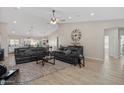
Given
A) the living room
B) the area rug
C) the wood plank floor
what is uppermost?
the living room

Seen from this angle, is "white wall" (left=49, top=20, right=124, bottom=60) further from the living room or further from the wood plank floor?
the wood plank floor

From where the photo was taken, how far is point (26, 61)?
6.13m

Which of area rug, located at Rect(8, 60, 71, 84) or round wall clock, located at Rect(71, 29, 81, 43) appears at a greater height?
round wall clock, located at Rect(71, 29, 81, 43)

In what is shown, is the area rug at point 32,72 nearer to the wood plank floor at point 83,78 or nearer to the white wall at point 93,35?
the wood plank floor at point 83,78

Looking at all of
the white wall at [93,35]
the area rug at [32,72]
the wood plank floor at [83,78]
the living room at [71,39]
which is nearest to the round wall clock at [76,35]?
the living room at [71,39]

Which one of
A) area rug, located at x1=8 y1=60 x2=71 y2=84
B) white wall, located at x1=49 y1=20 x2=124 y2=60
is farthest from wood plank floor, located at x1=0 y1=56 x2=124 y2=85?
white wall, located at x1=49 y1=20 x2=124 y2=60

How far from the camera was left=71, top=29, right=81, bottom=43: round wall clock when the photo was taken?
7.90m

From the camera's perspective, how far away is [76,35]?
8.01 metres

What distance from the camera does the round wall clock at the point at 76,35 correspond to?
7.90m

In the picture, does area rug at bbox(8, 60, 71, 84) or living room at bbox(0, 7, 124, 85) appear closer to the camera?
area rug at bbox(8, 60, 71, 84)

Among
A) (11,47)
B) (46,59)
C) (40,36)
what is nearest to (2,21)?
(11,47)

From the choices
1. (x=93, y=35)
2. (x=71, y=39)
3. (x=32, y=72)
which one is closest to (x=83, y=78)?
(x=32, y=72)
